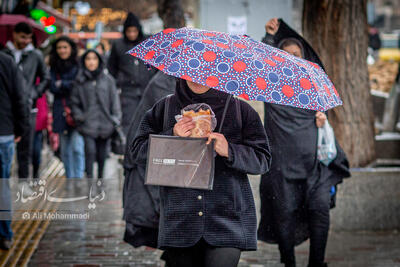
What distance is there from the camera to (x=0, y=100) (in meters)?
6.09

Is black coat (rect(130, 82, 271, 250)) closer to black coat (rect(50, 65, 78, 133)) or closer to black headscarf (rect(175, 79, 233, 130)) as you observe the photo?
black headscarf (rect(175, 79, 233, 130))

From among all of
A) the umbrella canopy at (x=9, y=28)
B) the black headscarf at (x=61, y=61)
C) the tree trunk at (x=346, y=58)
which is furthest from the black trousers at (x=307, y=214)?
the umbrella canopy at (x=9, y=28)

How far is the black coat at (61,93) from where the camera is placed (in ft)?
30.2

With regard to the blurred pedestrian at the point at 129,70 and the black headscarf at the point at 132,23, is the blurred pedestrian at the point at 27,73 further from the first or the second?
the black headscarf at the point at 132,23

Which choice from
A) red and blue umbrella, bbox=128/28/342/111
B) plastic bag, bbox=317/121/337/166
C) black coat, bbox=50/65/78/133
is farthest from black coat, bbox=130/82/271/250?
black coat, bbox=50/65/78/133

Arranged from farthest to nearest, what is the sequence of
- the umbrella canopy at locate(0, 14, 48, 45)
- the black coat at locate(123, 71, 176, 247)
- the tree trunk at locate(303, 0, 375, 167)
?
the umbrella canopy at locate(0, 14, 48, 45) < the tree trunk at locate(303, 0, 375, 167) < the black coat at locate(123, 71, 176, 247)

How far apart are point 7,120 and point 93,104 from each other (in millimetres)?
2948

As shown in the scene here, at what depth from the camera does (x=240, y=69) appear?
3449 millimetres

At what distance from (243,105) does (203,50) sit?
0.52m

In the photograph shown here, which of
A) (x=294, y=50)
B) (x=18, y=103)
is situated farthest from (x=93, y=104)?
(x=294, y=50)

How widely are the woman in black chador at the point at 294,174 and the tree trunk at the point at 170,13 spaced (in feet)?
19.3

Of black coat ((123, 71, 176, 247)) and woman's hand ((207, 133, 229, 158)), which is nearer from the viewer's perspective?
woman's hand ((207, 133, 229, 158))

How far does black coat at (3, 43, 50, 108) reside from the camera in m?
8.53

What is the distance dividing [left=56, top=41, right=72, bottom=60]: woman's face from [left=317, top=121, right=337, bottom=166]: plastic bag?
4978 mm
